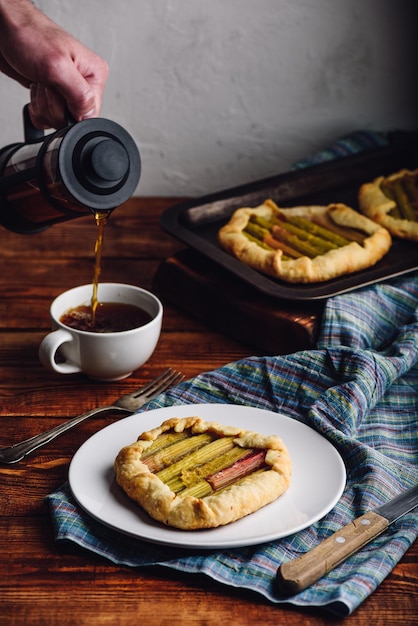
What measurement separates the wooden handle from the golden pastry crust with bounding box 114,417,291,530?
10 cm

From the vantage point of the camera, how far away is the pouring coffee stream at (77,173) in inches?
54.3

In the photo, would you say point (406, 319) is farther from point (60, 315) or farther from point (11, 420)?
point (11, 420)

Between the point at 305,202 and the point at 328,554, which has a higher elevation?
the point at 305,202

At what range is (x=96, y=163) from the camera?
4.47 feet

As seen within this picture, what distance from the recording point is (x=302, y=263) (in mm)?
1804

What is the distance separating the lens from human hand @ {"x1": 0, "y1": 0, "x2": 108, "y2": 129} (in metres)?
1.68

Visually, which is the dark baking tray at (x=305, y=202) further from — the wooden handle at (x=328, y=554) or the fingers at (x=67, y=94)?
the wooden handle at (x=328, y=554)

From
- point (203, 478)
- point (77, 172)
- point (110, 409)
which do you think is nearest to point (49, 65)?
point (77, 172)

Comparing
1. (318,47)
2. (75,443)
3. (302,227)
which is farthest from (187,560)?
(318,47)

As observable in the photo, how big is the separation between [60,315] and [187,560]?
0.66 meters

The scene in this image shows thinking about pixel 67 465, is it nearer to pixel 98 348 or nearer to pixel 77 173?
pixel 98 348

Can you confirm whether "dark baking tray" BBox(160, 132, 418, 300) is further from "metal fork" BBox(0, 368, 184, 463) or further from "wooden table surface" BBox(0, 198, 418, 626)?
"metal fork" BBox(0, 368, 184, 463)

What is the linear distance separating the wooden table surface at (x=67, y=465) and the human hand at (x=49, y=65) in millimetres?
429

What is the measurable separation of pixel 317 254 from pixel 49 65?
28.0 inches
